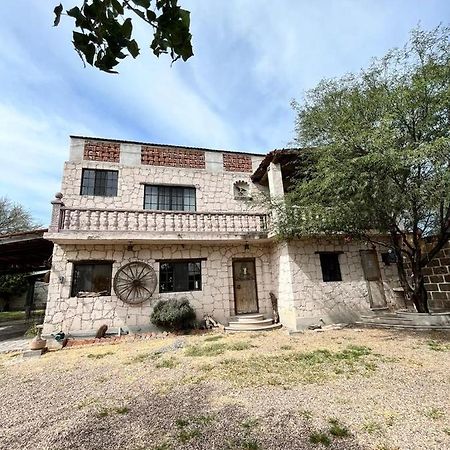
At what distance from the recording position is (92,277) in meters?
9.48

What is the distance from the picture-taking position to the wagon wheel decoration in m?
9.52

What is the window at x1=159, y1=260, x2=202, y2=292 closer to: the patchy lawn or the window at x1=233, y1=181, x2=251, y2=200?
the patchy lawn

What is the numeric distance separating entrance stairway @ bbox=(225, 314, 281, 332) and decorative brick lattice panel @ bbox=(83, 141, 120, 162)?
8369mm

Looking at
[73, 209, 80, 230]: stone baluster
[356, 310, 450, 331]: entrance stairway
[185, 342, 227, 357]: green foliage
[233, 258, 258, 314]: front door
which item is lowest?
[185, 342, 227, 357]: green foliage

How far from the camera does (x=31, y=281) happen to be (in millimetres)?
16047

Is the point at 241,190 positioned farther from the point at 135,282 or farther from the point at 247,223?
the point at 135,282

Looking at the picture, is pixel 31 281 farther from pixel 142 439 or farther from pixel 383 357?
pixel 383 357

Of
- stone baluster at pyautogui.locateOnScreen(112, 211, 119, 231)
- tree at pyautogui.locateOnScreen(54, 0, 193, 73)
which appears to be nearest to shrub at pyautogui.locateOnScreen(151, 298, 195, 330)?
stone baluster at pyautogui.locateOnScreen(112, 211, 119, 231)

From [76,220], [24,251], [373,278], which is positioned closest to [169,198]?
[76,220]

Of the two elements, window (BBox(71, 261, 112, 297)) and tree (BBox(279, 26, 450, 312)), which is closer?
tree (BBox(279, 26, 450, 312))

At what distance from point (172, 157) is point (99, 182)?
334 cm

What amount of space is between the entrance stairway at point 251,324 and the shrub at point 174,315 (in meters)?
1.50

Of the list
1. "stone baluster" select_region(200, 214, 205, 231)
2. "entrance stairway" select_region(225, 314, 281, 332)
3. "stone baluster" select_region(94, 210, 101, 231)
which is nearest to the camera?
"stone baluster" select_region(94, 210, 101, 231)

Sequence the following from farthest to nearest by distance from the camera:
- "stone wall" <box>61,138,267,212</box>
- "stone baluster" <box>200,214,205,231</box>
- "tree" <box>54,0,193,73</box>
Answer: "stone wall" <box>61,138,267,212</box>, "stone baluster" <box>200,214,205,231</box>, "tree" <box>54,0,193,73</box>
